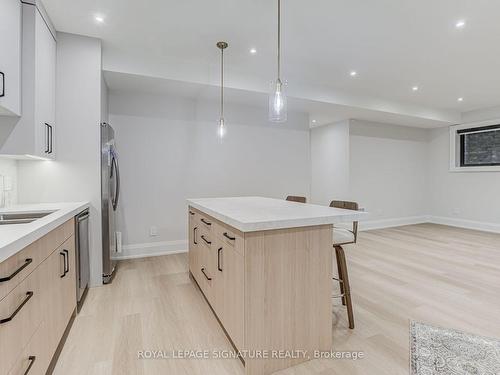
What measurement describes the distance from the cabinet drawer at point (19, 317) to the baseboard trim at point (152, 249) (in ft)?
8.53

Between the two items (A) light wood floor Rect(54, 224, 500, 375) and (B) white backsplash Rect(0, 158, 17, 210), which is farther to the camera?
(B) white backsplash Rect(0, 158, 17, 210)

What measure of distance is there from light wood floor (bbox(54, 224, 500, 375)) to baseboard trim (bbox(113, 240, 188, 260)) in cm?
19

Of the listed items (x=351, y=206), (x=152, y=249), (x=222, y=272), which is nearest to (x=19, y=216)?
(x=222, y=272)

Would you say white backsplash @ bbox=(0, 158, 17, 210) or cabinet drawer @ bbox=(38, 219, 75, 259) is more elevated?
white backsplash @ bbox=(0, 158, 17, 210)

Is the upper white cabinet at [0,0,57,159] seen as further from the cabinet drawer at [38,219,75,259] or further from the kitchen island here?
the kitchen island

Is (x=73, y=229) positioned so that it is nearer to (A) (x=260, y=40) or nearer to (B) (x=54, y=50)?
(B) (x=54, y=50)

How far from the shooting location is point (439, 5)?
94.3 inches

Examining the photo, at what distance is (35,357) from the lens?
1.27 meters

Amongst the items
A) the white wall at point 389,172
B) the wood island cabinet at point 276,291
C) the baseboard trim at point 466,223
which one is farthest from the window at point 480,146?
the wood island cabinet at point 276,291

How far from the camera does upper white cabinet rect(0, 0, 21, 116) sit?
1.82 m

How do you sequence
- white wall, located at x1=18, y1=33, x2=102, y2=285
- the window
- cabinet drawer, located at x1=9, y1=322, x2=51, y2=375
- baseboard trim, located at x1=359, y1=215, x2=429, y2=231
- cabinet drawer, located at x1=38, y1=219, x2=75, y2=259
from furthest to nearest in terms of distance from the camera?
baseboard trim, located at x1=359, y1=215, x2=429, y2=231 < the window < white wall, located at x1=18, y1=33, x2=102, y2=285 < cabinet drawer, located at x1=38, y1=219, x2=75, y2=259 < cabinet drawer, located at x1=9, y1=322, x2=51, y2=375

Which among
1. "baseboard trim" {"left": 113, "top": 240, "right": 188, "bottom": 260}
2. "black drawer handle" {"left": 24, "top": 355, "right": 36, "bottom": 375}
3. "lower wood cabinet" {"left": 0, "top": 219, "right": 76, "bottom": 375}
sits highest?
"lower wood cabinet" {"left": 0, "top": 219, "right": 76, "bottom": 375}

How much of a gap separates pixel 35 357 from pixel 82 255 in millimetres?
1296

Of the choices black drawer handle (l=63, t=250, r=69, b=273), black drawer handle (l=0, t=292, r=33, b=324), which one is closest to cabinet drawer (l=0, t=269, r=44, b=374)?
black drawer handle (l=0, t=292, r=33, b=324)
